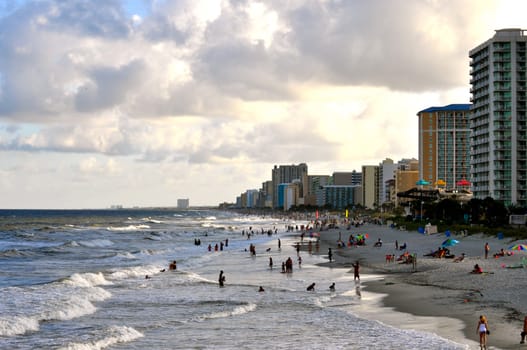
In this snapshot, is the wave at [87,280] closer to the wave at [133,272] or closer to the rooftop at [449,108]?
the wave at [133,272]

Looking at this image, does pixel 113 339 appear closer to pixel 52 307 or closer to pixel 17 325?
pixel 17 325

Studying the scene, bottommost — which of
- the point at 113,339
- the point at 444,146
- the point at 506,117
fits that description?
the point at 113,339

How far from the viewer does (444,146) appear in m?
188

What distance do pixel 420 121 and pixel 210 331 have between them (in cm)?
17356

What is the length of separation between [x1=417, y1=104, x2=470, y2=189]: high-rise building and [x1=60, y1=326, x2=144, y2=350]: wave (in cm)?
16856

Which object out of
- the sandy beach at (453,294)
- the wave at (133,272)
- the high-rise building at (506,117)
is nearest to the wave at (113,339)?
the sandy beach at (453,294)

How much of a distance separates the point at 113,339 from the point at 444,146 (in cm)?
17432

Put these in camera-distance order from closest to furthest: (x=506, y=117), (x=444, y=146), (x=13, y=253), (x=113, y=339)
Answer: (x=113, y=339)
(x=13, y=253)
(x=506, y=117)
(x=444, y=146)

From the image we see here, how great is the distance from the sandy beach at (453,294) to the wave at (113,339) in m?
11.3

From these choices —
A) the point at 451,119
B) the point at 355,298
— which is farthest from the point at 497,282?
the point at 451,119

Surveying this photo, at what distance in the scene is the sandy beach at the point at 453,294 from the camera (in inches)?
1017

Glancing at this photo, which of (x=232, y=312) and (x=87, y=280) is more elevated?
(x=232, y=312)

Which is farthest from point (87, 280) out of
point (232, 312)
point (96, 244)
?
point (96, 244)

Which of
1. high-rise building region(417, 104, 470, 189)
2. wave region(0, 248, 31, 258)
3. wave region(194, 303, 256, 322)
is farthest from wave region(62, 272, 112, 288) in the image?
high-rise building region(417, 104, 470, 189)
